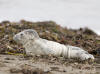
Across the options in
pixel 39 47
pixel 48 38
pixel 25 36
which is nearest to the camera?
pixel 39 47

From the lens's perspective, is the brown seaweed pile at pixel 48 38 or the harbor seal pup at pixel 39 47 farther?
the brown seaweed pile at pixel 48 38

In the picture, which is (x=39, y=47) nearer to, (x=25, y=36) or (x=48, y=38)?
(x=25, y=36)

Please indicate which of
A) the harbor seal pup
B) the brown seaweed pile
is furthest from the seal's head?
the brown seaweed pile

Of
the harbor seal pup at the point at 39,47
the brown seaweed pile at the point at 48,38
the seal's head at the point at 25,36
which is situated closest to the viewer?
the harbor seal pup at the point at 39,47

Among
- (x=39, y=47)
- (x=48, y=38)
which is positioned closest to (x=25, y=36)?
(x=39, y=47)

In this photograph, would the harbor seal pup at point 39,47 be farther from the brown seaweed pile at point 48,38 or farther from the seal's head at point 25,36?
the brown seaweed pile at point 48,38

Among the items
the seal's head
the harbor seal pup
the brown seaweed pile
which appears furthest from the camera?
the brown seaweed pile

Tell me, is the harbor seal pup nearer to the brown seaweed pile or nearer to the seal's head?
the seal's head

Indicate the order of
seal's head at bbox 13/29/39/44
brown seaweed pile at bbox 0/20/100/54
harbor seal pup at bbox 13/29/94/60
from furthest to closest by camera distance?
1. brown seaweed pile at bbox 0/20/100/54
2. seal's head at bbox 13/29/39/44
3. harbor seal pup at bbox 13/29/94/60

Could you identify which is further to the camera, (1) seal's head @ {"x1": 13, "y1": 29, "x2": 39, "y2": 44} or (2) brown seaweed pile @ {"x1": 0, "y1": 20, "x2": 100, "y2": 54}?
(2) brown seaweed pile @ {"x1": 0, "y1": 20, "x2": 100, "y2": 54}

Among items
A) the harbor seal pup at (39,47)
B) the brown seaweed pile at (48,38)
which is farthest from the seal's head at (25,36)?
the brown seaweed pile at (48,38)

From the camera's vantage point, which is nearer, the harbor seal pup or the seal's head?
the harbor seal pup

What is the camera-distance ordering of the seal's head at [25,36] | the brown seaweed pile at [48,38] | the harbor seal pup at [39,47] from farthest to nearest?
the brown seaweed pile at [48,38] → the seal's head at [25,36] → the harbor seal pup at [39,47]

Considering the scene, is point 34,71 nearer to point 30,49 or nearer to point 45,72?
point 45,72
